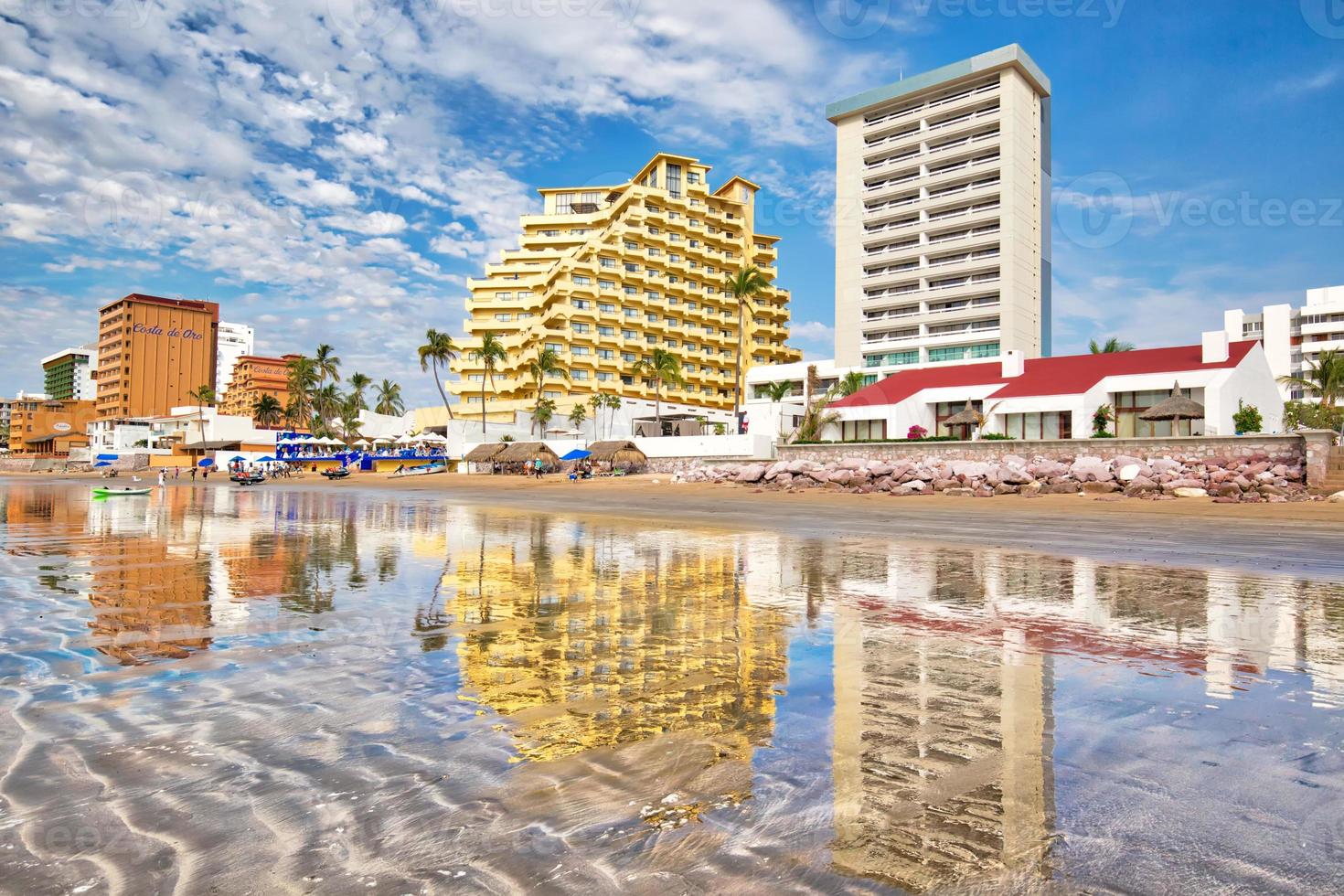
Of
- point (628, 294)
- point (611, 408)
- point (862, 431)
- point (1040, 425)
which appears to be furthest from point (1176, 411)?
point (628, 294)

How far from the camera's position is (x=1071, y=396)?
43.2m

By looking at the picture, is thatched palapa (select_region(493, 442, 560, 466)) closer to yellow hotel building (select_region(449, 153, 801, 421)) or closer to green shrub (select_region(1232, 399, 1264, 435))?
yellow hotel building (select_region(449, 153, 801, 421))

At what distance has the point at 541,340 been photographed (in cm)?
10131

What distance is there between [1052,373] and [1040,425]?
4.67m

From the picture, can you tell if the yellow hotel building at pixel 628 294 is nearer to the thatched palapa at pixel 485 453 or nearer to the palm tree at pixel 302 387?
the thatched palapa at pixel 485 453

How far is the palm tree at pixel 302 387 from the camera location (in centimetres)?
12306

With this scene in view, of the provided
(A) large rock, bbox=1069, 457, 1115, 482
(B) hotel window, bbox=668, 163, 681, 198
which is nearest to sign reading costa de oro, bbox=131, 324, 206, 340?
(B) hotel window, bbox=668, 163, 681, 198

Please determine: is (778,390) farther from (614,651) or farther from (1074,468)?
(614,651)

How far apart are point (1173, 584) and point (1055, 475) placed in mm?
26515

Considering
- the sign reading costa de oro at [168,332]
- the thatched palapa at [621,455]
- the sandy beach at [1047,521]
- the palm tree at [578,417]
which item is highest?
the sign reading costa de oro at [168,332]

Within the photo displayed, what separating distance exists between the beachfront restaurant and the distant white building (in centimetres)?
7957

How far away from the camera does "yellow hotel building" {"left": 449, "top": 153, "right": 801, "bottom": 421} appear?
337 ft

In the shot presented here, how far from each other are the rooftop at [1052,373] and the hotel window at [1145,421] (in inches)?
52.7

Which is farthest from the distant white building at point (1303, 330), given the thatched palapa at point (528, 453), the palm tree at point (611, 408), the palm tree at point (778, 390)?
the thatched palapa at point (528, 453)
